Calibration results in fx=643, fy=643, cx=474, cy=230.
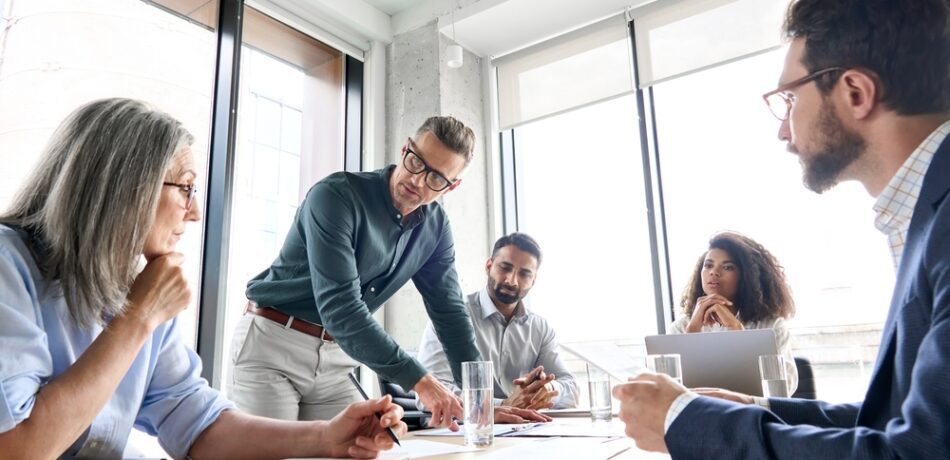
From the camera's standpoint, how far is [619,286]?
3461 millimetres

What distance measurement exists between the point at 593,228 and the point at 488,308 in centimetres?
106

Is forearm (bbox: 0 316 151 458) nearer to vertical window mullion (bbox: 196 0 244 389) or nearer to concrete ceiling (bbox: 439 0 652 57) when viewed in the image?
vertical window mullion (bbox: 196 0 244 389)

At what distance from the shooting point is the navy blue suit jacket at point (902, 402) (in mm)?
608

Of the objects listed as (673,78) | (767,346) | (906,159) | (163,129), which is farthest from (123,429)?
(673,78)

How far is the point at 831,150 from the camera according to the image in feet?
3.28

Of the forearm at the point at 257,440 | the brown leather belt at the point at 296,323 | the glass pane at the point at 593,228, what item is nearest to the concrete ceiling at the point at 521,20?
the glass pane at the point at 593,228

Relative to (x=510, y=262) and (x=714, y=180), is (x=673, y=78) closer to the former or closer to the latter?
(x=714, y=180)

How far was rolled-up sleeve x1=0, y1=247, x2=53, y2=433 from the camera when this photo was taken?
0.81 meters

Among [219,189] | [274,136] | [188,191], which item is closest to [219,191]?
[219,189]

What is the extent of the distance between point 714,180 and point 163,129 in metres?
2.77

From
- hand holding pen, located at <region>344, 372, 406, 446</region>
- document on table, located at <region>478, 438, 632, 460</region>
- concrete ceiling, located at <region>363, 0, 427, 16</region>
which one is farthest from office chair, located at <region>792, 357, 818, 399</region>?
concrete ceiling, located at <region>363, 0, 427, 16</region>

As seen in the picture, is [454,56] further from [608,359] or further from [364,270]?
[608,359]

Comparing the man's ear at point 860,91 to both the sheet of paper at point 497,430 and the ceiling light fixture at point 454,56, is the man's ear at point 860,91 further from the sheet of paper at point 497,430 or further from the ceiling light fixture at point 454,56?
the ceiling light fixture at point 454,56

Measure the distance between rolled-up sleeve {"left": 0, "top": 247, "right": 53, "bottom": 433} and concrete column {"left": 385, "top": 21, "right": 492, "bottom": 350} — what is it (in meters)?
2.57
